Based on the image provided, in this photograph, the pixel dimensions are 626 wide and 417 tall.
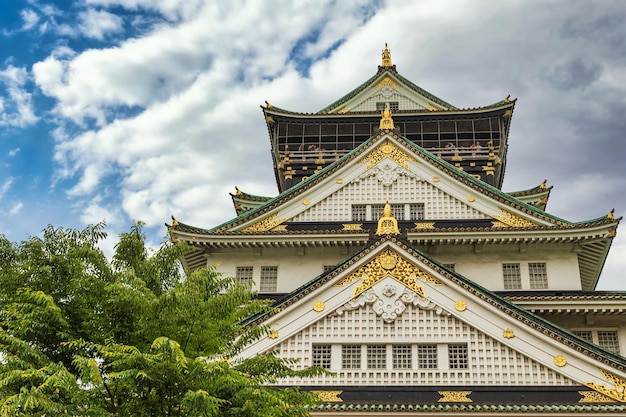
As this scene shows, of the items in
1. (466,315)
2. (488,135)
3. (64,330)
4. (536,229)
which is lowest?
(64,330)

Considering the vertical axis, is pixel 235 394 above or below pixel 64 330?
below

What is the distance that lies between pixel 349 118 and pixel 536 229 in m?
14.8

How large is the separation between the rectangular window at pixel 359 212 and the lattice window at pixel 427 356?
365 inches

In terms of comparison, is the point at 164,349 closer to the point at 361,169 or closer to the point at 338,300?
the point at 338,300

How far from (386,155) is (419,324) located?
35.9ft

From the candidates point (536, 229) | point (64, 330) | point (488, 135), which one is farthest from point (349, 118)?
point (64, 330)

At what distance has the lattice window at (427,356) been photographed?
21.4 meters

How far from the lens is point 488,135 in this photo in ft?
124

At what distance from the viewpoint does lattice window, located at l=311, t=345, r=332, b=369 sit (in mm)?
21578

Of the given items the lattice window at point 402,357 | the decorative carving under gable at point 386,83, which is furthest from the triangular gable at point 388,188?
the decorative carving under gable at point 386,83

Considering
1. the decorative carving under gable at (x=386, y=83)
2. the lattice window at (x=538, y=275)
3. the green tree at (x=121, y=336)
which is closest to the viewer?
the green tree at (x=121, y=336)

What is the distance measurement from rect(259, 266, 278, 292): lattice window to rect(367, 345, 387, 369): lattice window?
819 centimetres

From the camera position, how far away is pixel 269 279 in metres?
29.4

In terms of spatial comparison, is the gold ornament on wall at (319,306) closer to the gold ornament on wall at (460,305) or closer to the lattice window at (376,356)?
the lattice window at (376,356)
